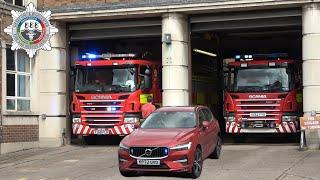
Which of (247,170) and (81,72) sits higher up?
(81,72)

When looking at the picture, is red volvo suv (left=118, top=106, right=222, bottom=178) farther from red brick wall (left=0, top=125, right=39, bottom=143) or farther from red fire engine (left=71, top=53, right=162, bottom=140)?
red brick wall (left=0, top=125, right=39, bottom=143)

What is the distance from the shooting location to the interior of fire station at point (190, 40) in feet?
70.6

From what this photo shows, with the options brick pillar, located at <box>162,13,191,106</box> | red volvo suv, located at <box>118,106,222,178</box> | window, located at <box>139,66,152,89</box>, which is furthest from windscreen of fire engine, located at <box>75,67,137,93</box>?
red volvo suv, located at <box>118,106,222,178</box>

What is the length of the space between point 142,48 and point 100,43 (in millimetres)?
2571

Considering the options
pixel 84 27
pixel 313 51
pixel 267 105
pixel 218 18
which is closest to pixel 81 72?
pixel 84 27

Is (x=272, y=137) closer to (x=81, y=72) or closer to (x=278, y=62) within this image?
(x=278, y=62)

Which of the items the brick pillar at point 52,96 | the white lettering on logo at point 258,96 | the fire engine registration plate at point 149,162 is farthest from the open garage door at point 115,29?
the fire engine registration plate at point 149,162

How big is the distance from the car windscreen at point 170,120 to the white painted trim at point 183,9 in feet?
21.7

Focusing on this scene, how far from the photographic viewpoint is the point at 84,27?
77.2ft

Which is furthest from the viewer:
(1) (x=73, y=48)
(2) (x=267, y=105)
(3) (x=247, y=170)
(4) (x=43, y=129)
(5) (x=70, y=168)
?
(1) (x=73, y=48)

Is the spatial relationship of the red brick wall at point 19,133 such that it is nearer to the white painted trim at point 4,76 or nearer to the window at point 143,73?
the white painted trim at point 4,76

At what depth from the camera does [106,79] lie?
69.7ft

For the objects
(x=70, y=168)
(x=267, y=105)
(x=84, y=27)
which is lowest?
(x=70, y=168)

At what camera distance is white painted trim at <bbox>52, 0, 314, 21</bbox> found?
20269 millimetres
